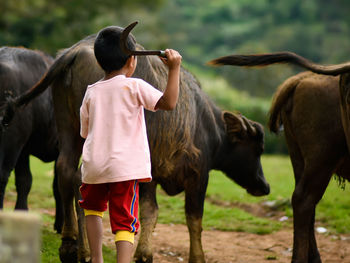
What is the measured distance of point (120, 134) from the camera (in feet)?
13.8

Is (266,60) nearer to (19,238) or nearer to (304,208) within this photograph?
(304,208)

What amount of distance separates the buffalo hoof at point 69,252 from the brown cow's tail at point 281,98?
247 centimetres

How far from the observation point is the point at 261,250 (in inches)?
303

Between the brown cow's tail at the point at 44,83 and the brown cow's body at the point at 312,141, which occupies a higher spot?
the brown cow's tail at the point at 44,83

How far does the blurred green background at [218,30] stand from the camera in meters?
25.8

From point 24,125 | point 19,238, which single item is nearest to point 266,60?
point 24,125

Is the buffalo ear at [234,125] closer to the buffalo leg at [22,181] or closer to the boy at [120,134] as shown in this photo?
the buffalo leg at [22,181]

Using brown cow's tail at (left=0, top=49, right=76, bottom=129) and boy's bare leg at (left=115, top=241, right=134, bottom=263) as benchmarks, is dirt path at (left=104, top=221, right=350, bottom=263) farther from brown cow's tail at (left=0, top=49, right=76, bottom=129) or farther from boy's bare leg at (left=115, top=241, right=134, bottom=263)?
boy's bare leg at (left=115, top=241, right=134, bottom=263)

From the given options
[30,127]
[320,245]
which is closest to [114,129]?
[30,127]

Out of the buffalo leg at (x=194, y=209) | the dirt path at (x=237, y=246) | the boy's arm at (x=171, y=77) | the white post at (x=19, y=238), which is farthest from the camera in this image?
the dirt path at (x=237, y=246)

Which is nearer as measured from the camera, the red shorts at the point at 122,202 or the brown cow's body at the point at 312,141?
the red shorts at the point at 122,202

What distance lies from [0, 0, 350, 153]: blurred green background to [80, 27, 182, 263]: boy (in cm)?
1802

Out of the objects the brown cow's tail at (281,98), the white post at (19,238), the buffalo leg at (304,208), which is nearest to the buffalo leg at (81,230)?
the buffalo leg at (304,208)

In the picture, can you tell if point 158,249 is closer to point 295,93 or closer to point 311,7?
point 295,93
